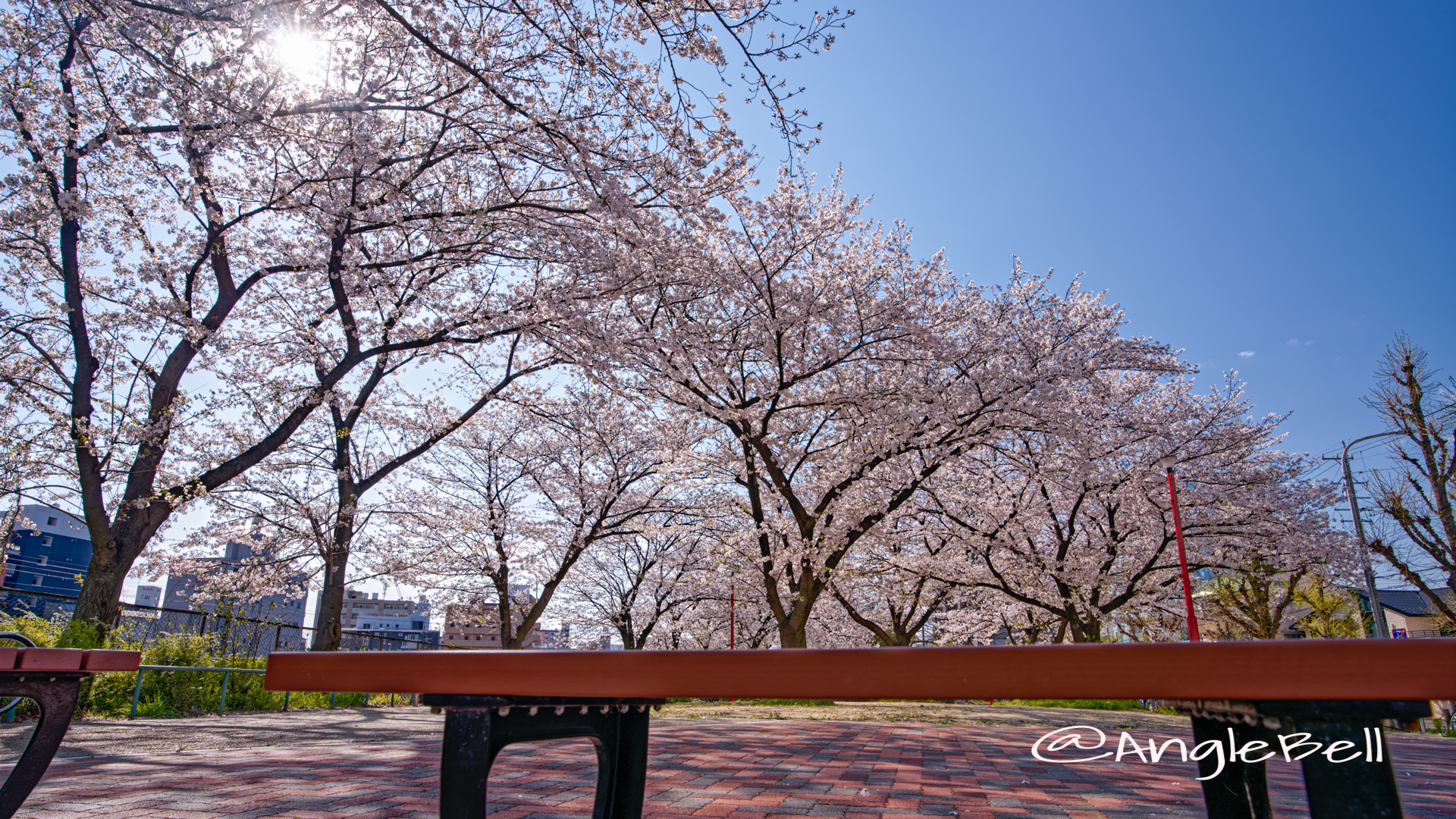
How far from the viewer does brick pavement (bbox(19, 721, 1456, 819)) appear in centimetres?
270

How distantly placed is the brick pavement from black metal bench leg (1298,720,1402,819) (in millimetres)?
1970

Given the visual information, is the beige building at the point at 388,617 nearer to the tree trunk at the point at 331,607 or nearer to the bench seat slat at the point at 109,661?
the tree trunk at the point at 331,607

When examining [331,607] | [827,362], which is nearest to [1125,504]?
[827,362]

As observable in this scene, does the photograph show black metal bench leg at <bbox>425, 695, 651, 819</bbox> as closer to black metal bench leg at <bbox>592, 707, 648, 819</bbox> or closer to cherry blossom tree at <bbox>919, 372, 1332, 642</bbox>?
black metal bench leg at <bbox>592, 707, 648, 819</bbox>

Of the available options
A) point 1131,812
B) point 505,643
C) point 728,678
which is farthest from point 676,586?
point 728,678

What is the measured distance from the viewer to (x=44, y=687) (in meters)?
2.28

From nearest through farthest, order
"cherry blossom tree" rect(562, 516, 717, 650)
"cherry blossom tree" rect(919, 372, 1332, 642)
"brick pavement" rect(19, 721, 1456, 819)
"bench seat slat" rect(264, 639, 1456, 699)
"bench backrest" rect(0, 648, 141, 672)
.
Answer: "bench seat slat" rect(264, 639, 1456, 699) → "bench backrest" rect(0, 648, 141, 672) → "brick pavement" rect(19, 721, 1456, 819) → "cherry blossom tree" rect(919, 372, 1332, 642) → "cherry blossom tree" rect(562, 516, 717, 650)

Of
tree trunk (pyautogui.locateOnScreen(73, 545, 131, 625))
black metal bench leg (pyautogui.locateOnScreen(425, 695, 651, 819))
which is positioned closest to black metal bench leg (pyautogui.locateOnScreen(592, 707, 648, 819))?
black metal bench leg (pyautogui.locateOnScreen(425, 695, 651, 819))

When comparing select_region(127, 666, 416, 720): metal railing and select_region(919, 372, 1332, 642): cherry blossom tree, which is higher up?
select_region(919, 372, 1332, 642): cherry blossom tree

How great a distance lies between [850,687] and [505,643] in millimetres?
16402

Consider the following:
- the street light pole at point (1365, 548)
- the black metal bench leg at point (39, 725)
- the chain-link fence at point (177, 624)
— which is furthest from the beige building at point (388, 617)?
the black metal bench leg at point (39, 725)

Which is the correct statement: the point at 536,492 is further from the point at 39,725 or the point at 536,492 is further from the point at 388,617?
the point at 388,617

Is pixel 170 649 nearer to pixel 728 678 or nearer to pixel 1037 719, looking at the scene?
pixel 728 678

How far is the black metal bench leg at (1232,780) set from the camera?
1.10 m
